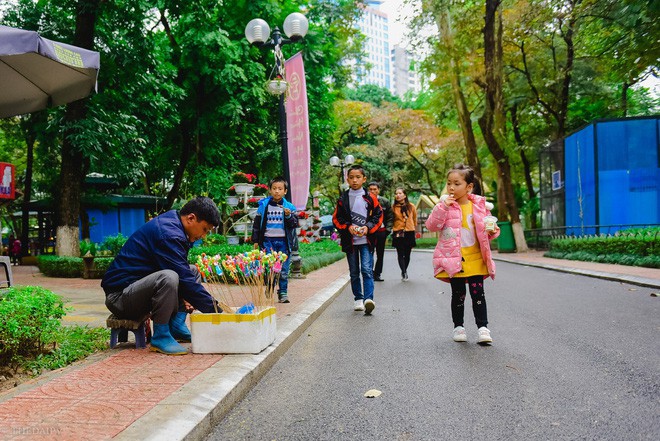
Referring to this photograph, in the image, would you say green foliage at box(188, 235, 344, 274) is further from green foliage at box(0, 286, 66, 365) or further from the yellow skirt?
the yellow skirt

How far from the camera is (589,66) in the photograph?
23.7m

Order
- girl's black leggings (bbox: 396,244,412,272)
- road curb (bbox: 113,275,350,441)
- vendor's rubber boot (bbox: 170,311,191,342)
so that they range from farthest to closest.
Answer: girl's black leggings (bbox: 396,244,412,272) < vendor's rubber boot (bbox: 170,311,191,342) < road curb (bbox: 113,275,350,441)

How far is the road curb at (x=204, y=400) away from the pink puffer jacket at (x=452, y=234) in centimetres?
172

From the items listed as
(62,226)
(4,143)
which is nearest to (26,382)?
(62,226)

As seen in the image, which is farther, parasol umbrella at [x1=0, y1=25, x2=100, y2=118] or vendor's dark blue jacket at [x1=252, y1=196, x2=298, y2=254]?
vendor's dark blue jacket at [x1=252, y1=196, x2=298, y2=254]

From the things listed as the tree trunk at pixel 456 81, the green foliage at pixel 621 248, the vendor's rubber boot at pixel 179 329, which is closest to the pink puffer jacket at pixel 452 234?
the vendor's rubber boot at pixel 179 329

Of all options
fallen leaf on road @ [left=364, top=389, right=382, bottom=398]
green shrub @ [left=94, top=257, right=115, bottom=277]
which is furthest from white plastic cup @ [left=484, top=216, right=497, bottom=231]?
green shrub @ [left=94, top=257, right=115, bottom=277]

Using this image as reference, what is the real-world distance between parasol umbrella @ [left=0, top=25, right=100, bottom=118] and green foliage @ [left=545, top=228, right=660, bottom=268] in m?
12.1

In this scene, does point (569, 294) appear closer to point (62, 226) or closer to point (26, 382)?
point (26, 382)

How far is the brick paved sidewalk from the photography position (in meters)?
2.67

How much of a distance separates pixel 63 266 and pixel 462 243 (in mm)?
10907

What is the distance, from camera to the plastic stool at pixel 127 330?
442 centimetres

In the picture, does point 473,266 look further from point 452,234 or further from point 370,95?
point 370,95

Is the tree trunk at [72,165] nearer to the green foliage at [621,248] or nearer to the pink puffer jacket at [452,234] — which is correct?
the pink puffer jacket at [452,234]
